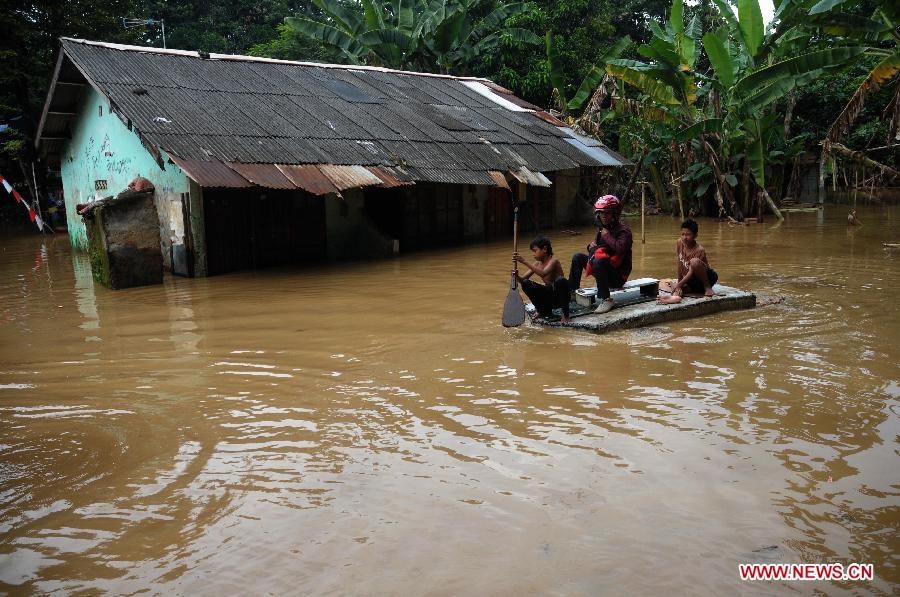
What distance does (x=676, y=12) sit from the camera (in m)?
15.1

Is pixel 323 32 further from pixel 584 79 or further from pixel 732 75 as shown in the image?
pixel 732 75

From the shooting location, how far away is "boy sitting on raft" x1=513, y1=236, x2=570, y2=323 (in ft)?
24.0

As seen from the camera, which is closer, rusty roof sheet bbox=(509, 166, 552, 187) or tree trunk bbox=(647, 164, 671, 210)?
rusty roof sheet bbox=(509, 166, 552, 187)

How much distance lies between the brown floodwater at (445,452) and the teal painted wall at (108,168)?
3721 millimetres

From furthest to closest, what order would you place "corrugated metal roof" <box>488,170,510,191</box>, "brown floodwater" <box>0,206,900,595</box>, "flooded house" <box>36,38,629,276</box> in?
"corrugated metal roof" <box>488,170,510,191</box>, "flooded house" <box>36,38,629,276</box>, "brown floodwater" <box>0,206,900,595</box>

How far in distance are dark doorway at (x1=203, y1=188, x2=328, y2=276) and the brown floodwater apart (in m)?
3.52

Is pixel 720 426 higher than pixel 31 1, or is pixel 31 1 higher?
pixel 31 1

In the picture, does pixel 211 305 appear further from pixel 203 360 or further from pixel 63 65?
pixel 63 65

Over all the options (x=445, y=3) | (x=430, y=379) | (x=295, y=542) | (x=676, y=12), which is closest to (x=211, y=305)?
(x=430, y=379)

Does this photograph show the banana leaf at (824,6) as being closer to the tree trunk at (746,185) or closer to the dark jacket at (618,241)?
the tree trunk at (746,185)

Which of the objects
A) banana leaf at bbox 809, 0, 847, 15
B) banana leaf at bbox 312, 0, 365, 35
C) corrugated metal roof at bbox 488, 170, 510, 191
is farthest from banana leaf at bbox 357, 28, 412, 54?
banana leaf at bbox 809, 0, 847, 15

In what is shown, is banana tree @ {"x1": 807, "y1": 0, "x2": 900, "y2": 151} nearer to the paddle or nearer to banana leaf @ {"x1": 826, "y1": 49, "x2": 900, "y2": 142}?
banana leaf @ {"x1": 826, "y1": 49, "x2": 900, "y2": 142}

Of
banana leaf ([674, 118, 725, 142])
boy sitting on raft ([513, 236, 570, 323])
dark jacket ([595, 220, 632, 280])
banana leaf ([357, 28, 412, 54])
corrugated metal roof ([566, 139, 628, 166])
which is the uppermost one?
banana leaf ([357, 28, 412, 54])

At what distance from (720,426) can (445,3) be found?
18369 mm
